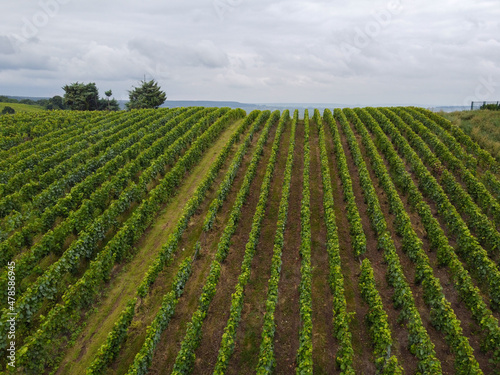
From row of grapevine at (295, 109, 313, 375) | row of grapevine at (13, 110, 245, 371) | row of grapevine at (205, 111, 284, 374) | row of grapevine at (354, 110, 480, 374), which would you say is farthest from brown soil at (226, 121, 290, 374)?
row of grapevine at (13, 110, 245, 371)

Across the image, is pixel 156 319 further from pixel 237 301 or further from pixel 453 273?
pixel 453 273

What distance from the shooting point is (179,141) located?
31.8 metres

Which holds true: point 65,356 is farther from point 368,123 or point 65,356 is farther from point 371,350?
point 368,123

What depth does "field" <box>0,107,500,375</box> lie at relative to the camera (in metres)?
11.7

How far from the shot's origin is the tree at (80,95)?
235ft

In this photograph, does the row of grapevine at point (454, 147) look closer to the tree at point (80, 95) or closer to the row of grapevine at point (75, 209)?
the row of grapevine at point (75, 209)

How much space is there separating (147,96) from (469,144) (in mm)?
71876

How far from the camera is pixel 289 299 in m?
14.8

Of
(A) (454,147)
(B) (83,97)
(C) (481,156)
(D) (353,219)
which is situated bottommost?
(D) (353,219)

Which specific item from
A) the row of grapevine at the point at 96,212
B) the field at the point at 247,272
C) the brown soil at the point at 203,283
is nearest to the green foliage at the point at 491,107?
the field at the point at 247,272

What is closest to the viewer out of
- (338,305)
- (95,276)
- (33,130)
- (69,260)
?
(338,305)

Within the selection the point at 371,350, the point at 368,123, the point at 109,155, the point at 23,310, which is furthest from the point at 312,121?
the point at 23,310

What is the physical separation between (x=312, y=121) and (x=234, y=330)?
4262 centimetres

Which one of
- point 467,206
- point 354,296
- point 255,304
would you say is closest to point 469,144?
point 467,206
